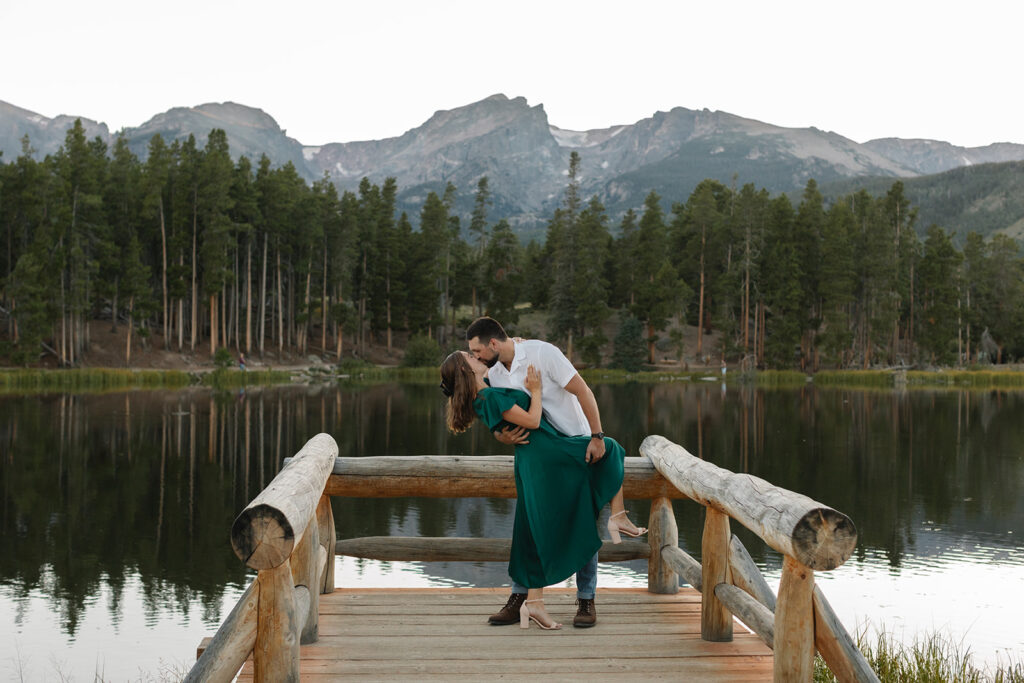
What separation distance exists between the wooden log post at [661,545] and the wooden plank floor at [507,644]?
0.12 m

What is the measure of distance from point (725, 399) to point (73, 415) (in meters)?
27.3

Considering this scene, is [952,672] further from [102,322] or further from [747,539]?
[102,322]

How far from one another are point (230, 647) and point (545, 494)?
6.58 ft

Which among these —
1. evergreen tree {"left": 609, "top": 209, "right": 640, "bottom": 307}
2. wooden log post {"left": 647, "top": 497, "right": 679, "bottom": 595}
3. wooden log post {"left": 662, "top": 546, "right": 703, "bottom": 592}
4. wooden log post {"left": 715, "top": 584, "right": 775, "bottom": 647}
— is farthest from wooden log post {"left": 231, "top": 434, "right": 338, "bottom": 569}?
evergreen tree {"left": 609, "top": 209, "right": 640, "bottom": 307}

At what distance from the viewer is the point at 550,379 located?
4.89 meters

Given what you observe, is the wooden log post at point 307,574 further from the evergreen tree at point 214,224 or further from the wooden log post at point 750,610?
the evergreen tree at point 214,224

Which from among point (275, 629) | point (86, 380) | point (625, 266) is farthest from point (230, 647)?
point (625, 266)

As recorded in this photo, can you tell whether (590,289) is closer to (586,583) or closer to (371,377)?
(371,377)

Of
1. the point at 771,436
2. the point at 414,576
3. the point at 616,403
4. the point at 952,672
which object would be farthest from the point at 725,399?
the point at 952,672

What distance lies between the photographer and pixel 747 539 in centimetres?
1294

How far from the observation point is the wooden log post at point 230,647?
3293 mm

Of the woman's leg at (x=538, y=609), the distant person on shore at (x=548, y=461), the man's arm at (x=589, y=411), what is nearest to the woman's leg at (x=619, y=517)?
the distant person on shore at (x=548, y=461)

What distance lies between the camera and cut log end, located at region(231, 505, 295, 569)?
310cm

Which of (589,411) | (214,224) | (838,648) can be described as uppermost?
(214,224)
